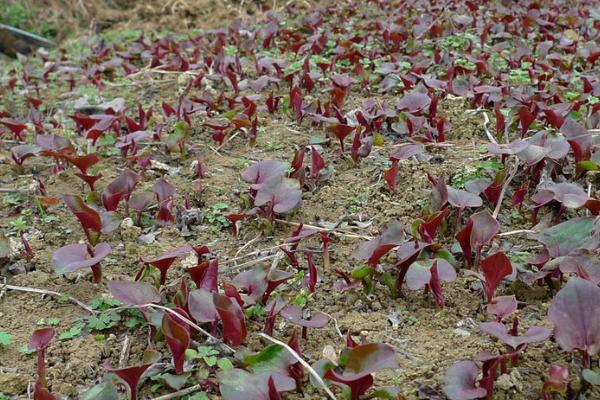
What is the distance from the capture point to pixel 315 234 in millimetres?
2436

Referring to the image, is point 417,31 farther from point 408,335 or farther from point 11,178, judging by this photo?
point 408,335

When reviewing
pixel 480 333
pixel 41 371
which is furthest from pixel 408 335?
pixel 41 371

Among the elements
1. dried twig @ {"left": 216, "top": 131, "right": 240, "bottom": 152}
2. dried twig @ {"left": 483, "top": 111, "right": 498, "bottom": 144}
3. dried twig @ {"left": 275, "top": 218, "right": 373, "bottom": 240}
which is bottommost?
dried twig @ {"left": 483, "top": 111, "right": 498, "bottom": 144}

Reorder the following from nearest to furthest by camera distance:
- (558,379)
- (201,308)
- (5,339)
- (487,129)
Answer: (558,379) → (201,308) → (5,339) → (487,129)

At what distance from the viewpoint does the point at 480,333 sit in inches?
73.9

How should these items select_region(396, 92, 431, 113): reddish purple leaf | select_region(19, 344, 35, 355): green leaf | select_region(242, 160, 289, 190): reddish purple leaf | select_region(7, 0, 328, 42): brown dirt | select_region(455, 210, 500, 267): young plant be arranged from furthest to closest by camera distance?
1. select_region(7, 0, 328, 42): brown dirt
2. select_region(396, 92, 431, 113): reddish purple leaf
3. select_region(242, 160, 289, 190): reddish purple leaf
4. select_region(455, 210, 500, 267): young plant
5. select_region(19, 344, 35, 355): green leaf

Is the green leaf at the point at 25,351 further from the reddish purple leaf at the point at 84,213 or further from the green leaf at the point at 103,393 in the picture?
the reddish purple leaf at the point at 84,213

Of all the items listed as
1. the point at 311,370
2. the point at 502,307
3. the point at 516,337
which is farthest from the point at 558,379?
the point at 311,370

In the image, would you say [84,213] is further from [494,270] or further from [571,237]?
[571,237]

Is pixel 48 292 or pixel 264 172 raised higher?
pixel 264 172

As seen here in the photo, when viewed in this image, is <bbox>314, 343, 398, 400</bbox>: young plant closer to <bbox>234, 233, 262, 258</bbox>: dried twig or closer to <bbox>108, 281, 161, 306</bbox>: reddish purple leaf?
<bbox>108, 281, 161, 306</bbox>: reddish purple leaf

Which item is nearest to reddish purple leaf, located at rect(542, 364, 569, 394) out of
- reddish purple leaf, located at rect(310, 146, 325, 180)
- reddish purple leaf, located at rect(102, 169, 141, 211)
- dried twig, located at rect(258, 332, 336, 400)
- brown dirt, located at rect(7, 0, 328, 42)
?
dried twig, located at rect(258, 332, 336, 400)

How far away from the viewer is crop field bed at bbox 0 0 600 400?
5.58 feet

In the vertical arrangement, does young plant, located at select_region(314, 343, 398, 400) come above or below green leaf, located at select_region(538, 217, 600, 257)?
above
